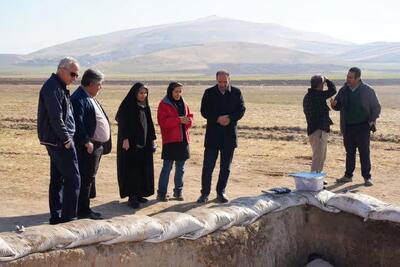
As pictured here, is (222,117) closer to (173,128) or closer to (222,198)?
(173,128)

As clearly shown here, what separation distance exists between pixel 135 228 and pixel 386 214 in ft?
9.08

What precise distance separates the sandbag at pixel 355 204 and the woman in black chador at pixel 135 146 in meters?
2.38

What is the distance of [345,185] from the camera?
981 centimetres

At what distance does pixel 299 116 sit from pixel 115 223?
1959 cm

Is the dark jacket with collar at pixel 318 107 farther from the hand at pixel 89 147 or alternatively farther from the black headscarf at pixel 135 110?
the hand at pixel 89 147

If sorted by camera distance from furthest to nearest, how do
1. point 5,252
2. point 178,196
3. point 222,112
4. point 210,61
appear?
point 210,61
point 178,196
point 222,112
point 5,252

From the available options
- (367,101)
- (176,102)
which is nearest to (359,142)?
(367,101)

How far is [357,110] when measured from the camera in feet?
31.1

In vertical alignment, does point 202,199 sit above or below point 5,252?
below

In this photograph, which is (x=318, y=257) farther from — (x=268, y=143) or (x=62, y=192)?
(x=268, y=143)

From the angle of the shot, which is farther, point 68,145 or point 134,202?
point 134,202

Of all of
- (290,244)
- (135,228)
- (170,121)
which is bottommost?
(290,244)

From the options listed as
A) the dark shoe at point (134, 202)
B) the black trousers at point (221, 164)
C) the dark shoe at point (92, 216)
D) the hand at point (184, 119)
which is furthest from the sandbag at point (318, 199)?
the dark shoe at point (92, 216)

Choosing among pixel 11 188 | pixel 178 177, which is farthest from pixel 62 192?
pixel 11 188
